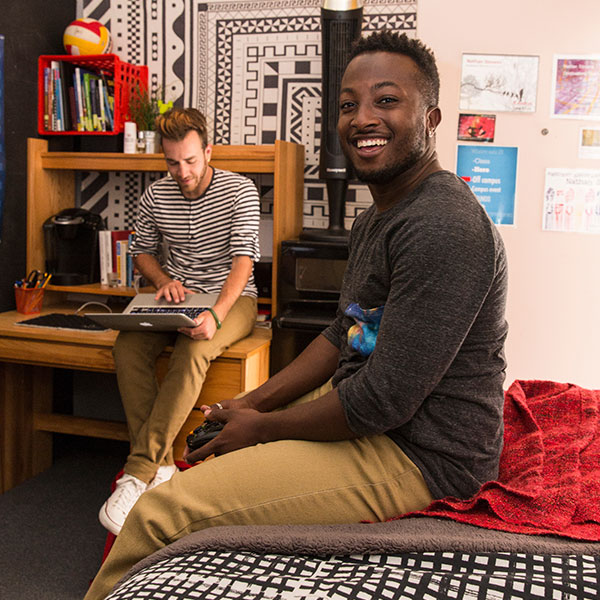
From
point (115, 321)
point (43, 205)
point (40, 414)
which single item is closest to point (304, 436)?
point (115, 321)

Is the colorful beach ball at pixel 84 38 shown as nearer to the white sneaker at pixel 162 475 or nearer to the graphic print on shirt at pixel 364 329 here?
the white sneaker at pixel 162 475

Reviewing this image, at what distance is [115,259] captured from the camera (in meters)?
3.12

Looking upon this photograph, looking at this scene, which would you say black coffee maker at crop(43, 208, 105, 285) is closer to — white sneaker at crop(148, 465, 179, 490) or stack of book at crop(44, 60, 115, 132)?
stack of book at crop(44, 60, 115, 132)

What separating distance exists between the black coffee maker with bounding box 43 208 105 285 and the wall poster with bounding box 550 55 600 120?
2.14 m

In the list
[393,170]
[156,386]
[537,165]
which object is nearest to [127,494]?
[156,386]

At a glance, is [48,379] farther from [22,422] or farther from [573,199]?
[573,199]

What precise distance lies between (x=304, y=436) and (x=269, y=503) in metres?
0.15

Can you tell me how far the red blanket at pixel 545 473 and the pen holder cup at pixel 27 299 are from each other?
215cm

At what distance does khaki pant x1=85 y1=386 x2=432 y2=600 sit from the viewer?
1.14 metres

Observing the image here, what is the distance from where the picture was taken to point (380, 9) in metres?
2.97

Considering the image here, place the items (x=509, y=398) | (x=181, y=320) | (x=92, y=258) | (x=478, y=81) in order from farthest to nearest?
(x=92, y=258), (x=478, y=81), (x=181, y=320), (x=509, y=398)

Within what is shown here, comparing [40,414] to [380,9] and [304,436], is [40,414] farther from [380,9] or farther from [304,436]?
[380,9]

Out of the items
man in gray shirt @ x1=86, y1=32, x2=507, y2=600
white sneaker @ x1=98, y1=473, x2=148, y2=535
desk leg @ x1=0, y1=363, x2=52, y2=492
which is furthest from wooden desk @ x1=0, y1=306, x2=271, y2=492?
man in gray shirt @ x1=86, y1=32, x2=507, y2=600

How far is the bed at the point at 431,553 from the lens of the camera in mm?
906
